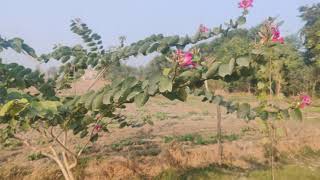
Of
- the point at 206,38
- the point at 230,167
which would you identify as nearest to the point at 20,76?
the point at 206,38

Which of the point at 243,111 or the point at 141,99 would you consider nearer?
the point at 141,99

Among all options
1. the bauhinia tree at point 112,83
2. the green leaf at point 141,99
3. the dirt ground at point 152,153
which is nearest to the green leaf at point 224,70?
the bauhinia tree at point 112,83

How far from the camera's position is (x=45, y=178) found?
574 centimetres

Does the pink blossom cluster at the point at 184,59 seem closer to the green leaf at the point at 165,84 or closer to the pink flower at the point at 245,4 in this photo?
the green leaf at the point at 165,84

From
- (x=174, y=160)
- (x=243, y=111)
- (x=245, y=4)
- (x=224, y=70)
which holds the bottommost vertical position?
(x=174, y=160)

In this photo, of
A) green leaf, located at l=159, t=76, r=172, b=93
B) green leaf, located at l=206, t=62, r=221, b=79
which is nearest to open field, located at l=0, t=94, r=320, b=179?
green leaf, located at l=206, t=62, r=221, b=79

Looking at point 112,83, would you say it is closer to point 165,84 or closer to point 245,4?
point 165,84

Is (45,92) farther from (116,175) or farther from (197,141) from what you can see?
(197,141)

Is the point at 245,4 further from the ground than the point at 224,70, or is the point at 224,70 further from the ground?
the point at 245,4

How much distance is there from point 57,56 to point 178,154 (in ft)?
13.6

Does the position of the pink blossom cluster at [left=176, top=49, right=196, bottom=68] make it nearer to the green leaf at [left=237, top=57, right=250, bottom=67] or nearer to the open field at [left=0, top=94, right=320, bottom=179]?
the green leaf at [left=237, top=57, right=250, bottom=67]

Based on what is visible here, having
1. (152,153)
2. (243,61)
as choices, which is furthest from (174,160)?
(243,61)

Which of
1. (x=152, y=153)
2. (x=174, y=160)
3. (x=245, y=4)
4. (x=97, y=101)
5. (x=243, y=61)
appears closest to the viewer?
(x=243, y=61)

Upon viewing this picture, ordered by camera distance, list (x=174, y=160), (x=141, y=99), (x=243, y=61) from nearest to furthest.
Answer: (x=243, y=61), (x=141, y=99), (x=174, y=160)
